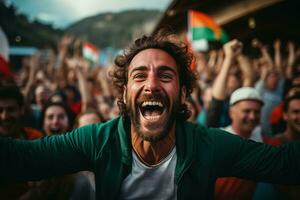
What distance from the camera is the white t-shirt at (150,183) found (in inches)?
81.6

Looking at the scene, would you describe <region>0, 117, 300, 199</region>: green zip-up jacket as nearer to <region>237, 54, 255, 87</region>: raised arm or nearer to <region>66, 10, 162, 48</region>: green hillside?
<region>237, 54, 255, 87</region>: raised arm

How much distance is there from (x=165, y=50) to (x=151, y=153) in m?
0.68

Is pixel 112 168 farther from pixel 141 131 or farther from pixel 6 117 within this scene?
pixel 6 117

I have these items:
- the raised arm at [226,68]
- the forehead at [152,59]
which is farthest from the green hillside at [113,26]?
the forehead at [152,59]

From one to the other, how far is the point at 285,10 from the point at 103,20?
332ft

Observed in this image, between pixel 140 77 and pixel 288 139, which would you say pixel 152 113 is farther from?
pixel 288 139

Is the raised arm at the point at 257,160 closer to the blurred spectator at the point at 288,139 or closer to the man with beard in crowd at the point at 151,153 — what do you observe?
the man with beard in crowd at the point at 151,153

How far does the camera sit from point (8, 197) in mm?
2740

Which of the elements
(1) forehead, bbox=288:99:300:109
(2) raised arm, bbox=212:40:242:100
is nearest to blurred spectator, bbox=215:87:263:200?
(2) raised arm, bbox=212:40:242:100

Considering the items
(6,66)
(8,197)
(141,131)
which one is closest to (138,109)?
(141,131)

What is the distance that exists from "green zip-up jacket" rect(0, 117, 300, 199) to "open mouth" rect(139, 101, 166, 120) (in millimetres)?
205

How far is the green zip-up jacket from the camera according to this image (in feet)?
6.49

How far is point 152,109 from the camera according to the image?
2.29 metres

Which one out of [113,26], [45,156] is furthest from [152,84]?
[113,26]
